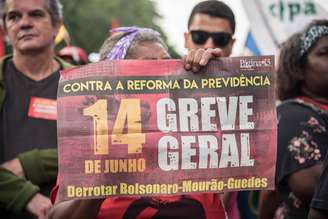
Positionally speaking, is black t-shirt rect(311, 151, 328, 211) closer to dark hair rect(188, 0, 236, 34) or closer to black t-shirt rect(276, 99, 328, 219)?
black t-shirt rect(276, 99, 328, 219)

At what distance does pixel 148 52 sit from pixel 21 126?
103 cm

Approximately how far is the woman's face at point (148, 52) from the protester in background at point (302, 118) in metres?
0.82

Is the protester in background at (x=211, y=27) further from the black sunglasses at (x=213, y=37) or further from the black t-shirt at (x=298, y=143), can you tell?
the black t-shirt at (x=298, y=143)

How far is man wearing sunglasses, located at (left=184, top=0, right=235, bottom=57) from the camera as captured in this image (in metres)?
4.41

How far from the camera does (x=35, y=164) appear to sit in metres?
3.64

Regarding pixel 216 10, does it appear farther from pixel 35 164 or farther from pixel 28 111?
pixel 35 164

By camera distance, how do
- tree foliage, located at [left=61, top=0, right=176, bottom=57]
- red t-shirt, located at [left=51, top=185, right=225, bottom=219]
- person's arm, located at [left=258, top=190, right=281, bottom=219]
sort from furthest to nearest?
tree foliage, located at [left=61, top=0, right=176, bottom=57] → person's arm, located at [left=258, top=190, right=281, bottom=219] → red t-shirt, located at [left=51, top=185, right=225, bottom=219]

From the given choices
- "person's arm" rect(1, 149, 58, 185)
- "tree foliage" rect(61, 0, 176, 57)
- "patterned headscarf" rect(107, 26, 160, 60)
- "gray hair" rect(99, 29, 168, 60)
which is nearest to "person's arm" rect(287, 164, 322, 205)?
"gray hair" rect(99, 29, 168, 60)

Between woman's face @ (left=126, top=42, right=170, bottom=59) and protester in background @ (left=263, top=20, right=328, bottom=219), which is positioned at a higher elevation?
woman's face @ (left=126, top=42, right=170, bottom=59)

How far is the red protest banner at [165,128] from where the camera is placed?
8.42 feet

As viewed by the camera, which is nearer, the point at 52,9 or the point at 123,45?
the point at 123,45

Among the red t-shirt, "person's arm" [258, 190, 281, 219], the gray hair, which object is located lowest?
"person's arm" [258, 190, 281, 219]

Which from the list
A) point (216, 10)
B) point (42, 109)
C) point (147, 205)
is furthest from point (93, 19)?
point (147, 205)

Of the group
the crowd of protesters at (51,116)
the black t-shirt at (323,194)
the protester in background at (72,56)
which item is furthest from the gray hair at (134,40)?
the protester in background at (72,56)
